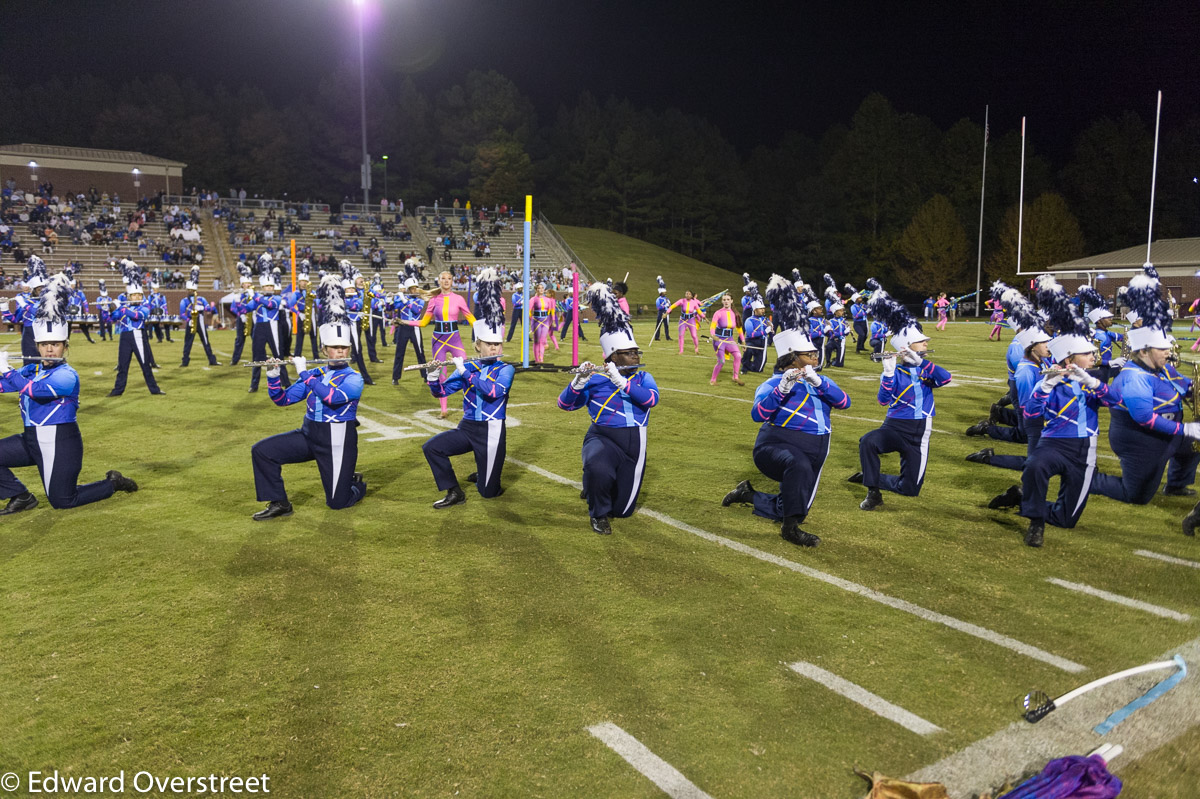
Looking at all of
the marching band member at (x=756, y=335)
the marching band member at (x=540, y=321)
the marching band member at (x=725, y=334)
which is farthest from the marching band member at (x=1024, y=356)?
the marching band member at (x=540, y=321)

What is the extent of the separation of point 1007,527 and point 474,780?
5.15m

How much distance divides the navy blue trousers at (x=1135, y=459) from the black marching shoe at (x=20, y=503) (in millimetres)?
9396

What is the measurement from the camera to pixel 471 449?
7410mm

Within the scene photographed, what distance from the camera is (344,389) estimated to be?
6.65 m

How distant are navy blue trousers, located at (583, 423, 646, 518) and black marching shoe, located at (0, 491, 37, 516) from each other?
16.1 ft

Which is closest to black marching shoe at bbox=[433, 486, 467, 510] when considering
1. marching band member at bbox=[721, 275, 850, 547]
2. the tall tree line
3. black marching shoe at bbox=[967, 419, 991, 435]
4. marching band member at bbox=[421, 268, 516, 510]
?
marching band member at bbox=[421, 268, 516, 510]

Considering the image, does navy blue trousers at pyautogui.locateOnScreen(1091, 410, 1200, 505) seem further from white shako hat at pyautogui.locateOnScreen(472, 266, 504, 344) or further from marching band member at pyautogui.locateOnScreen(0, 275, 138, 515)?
marching band member at pyautogui.locateOnScreen(0, 275, 138, 515)

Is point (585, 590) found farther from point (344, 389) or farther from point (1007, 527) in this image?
point (1007, 527)

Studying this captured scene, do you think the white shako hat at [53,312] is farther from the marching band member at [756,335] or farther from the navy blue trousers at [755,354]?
the navy blue trousers at [755,354]

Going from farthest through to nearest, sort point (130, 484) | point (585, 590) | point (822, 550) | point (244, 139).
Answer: point (244, 139), point (130, 484), point (822, 550), point (585, 590)

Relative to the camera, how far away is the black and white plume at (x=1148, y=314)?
645 centimetres

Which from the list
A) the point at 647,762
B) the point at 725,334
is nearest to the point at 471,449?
the point at 647,762

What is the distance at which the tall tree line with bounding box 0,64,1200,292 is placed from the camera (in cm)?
6231

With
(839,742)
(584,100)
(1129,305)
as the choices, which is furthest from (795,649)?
(584,100)
